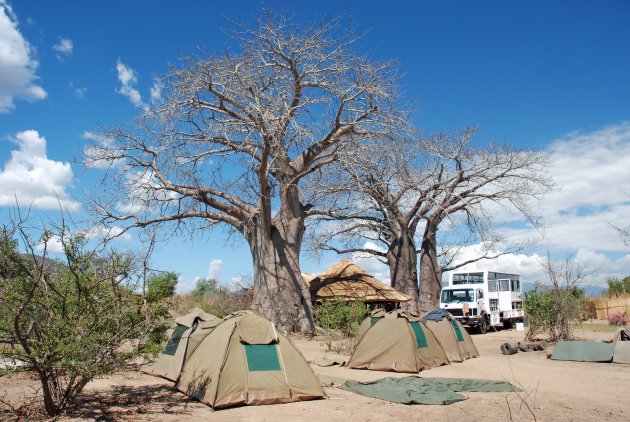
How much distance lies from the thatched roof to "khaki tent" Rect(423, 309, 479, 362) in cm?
813

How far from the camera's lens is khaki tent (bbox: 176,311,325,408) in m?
8.70

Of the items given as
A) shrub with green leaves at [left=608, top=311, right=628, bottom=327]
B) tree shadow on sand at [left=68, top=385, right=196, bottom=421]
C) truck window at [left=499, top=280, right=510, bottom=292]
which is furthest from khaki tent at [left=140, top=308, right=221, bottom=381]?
Answer: shrub with green leaves at [left=608, top=311, right=628, bottom=327]

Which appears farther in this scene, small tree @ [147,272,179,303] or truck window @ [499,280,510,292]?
truck window @ [499,280,510,292]

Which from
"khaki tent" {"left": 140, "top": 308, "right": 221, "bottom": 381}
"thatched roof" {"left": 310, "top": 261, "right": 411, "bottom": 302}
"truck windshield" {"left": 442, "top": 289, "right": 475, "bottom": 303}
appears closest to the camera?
"khaki tent" {"left": 140, "top": 308, "right": 221, "bottom": 381}

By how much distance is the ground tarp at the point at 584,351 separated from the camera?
1466cm

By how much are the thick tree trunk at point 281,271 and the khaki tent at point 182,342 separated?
8604 millimetres

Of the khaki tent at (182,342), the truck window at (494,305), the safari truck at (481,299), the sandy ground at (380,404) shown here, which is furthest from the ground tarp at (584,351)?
the truck window at (494,305)

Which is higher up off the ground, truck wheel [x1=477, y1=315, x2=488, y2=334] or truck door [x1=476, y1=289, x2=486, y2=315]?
truck door [x1=476, y1=289, x2=486, y2=315]

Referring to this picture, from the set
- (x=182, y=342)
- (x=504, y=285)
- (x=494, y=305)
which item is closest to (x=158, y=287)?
(x=182, y=342)

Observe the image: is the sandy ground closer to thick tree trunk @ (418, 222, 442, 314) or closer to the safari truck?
the safari truck

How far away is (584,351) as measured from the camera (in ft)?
49.4

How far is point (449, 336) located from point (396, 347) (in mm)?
2775

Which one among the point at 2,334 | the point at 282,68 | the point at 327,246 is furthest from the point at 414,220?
the point at 2,334

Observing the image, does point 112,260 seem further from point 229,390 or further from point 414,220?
point 414,220
